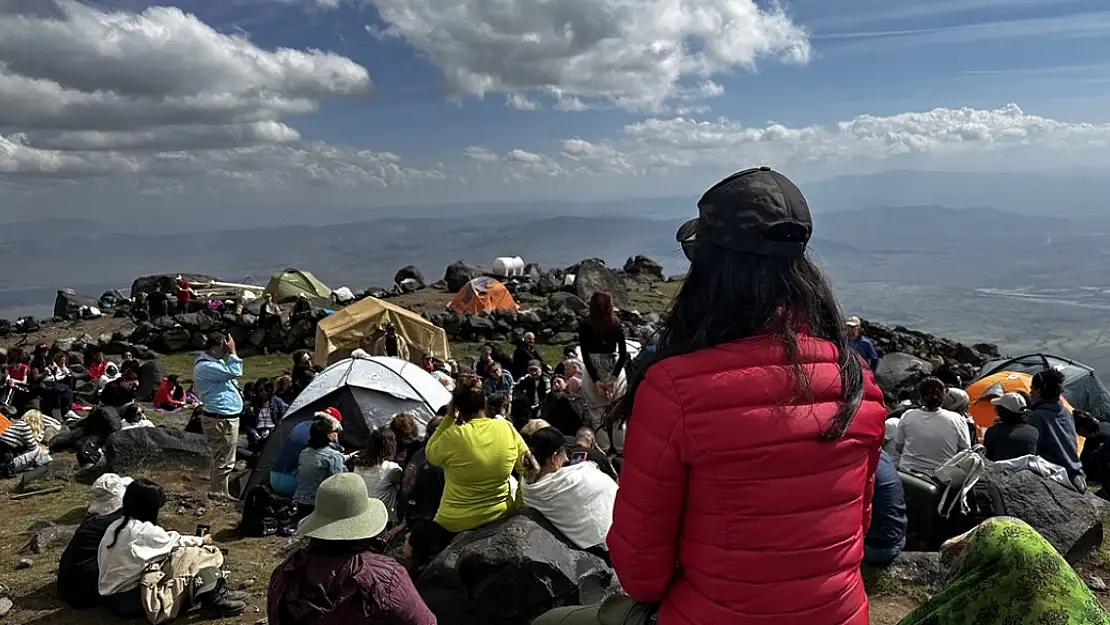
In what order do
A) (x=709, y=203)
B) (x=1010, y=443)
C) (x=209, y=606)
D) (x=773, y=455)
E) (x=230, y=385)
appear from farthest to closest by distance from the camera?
1. (x=230, y=385)
2. (x=1010, y=443)
3. (x=209, y=606)
4. (x=709, y=203)
5. (x=773, y=455)

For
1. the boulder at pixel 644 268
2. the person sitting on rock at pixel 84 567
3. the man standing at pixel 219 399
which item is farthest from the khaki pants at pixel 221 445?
the boulder at pixel 644 268

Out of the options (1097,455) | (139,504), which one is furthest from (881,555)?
(1097,455)

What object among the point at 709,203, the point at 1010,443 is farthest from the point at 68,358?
the point at 709,203

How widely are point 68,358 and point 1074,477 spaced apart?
21.8 m

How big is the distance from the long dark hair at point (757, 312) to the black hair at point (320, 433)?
6.13 meters

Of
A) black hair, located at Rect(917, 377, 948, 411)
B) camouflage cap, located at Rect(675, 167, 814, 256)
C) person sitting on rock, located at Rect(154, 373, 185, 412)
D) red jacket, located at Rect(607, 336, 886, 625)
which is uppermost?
camouflage cap, located at Rect(675, 167, 814, 256)

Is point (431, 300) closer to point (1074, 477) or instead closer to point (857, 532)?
point (1074, 477)

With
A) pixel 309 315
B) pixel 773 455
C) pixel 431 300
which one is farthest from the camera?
pixel 431 300

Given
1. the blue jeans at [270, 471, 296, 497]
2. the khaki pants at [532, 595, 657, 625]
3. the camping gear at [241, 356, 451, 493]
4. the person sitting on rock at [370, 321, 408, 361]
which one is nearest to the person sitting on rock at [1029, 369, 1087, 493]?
the khaki pants at [532, 595, 657, 625]

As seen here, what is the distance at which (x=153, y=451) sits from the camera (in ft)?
36.7

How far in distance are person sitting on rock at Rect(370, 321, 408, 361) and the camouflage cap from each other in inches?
689

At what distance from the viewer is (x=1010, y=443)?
8.03m

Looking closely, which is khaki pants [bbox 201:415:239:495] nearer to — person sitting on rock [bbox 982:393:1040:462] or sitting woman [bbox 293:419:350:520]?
sitting woman [bbox 293:419:350:520]

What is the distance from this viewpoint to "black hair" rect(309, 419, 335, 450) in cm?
796
